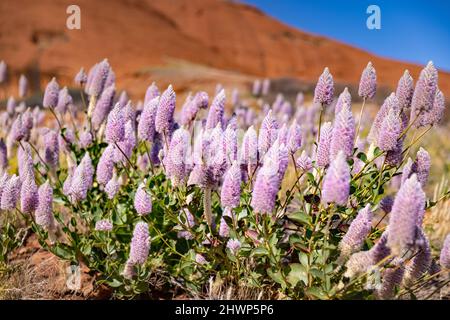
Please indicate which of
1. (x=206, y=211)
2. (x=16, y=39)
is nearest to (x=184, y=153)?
(x=206, y=211)

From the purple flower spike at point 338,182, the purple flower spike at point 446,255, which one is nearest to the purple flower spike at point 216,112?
the purple flower spike at point 338,182

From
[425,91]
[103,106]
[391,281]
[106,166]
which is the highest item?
[103,106]

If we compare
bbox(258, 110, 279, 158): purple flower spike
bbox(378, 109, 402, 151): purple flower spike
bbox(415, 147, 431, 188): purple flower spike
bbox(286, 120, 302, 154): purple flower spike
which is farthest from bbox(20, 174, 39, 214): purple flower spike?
bbox(415, 147, 431, 188): purple flower spike

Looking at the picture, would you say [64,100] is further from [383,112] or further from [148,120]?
[383,112]

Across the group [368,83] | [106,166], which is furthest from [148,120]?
[368,83]

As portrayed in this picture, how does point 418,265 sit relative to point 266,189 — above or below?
below

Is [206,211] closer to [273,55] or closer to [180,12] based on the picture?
[273,55]

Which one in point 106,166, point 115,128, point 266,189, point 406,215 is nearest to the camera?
point 406,215
